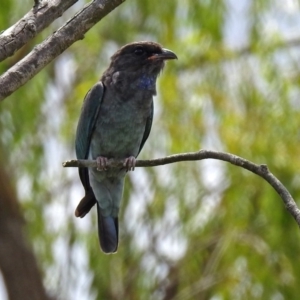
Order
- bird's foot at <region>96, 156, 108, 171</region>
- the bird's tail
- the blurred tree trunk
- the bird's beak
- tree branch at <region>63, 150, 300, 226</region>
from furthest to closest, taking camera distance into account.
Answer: the blurred tree trunk, the bird's beak, the bird's tail, bird's foot at <region>96, 156, 108, 171</region>, tree branch at <region>63, 150, 300, 226</region>

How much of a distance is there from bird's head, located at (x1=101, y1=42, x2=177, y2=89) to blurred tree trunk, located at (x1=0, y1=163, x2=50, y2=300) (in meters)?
2.72

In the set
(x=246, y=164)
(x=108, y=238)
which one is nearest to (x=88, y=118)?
(x=108, y=238)

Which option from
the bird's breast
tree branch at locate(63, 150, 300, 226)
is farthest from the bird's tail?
tree branch at locate(63, 150, 300, 226)

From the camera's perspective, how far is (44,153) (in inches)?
314

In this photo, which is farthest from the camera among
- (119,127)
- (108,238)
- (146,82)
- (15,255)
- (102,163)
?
(15,255)

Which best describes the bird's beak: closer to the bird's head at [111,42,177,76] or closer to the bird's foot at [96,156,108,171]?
the bird's head at [111,42,177,76]

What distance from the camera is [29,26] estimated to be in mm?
3545

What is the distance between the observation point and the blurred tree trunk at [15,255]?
27.2ft

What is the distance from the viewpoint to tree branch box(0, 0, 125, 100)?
11.4 feet

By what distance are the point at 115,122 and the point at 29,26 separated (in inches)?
76.1

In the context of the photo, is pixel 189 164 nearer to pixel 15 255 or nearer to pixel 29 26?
pixel 15 255

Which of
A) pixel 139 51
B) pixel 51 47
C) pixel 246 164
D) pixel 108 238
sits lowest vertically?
pixel 246 164

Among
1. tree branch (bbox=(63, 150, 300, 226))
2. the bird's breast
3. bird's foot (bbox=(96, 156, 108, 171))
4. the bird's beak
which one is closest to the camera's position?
tree branch (bbox=(63, 150, 300, 226))

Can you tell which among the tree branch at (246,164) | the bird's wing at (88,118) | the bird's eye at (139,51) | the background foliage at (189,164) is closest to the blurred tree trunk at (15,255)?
the background foliage at (189,164)
